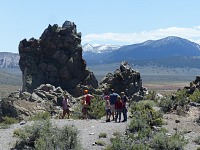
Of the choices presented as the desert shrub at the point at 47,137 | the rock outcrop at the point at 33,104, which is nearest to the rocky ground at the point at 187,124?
the desert shrub at the point at 47,137

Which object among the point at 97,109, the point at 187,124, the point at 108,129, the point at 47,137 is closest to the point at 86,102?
the point at 97,109

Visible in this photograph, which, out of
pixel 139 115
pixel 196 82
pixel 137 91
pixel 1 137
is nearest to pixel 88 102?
pixel 139 115

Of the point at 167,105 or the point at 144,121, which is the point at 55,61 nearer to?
the point at 167,105

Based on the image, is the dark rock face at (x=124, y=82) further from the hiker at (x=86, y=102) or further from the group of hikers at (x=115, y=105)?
the group of hikers at (x=115, y=105)

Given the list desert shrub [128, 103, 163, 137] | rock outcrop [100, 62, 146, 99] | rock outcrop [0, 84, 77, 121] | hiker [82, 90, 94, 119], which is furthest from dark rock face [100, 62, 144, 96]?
desert shrub [128, 103, 163, 137]

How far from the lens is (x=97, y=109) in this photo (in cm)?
2627

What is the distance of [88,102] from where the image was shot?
24.6 meters

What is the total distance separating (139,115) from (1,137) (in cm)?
707

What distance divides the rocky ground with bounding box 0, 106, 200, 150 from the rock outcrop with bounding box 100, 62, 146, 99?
23.9 metres

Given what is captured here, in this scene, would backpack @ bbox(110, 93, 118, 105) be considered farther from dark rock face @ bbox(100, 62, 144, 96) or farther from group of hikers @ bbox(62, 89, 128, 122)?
dark rock face @ bbox(100, 62, 144, 96)

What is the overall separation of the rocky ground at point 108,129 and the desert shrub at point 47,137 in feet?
2.46

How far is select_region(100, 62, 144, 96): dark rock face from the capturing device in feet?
164

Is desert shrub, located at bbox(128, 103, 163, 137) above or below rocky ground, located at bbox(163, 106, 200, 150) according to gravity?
above

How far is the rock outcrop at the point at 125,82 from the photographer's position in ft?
164
